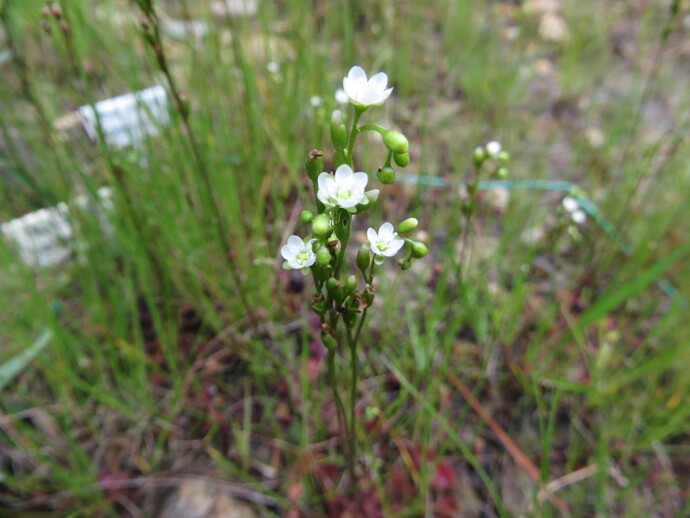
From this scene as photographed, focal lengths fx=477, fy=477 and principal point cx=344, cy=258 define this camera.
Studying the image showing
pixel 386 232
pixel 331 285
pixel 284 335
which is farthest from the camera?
pixel 284 335

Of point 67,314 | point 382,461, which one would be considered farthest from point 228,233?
point 382,461

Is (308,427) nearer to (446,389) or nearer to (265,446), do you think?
(265,446)

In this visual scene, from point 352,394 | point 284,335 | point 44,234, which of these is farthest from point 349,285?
point 44,234

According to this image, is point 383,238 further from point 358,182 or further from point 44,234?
point 44,234

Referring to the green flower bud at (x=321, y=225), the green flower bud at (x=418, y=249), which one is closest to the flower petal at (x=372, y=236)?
the green flower bud at (x=418, y=249)

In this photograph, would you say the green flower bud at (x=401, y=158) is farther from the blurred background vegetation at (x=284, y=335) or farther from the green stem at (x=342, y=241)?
the blurred background vegetation at (x=284, y=335)

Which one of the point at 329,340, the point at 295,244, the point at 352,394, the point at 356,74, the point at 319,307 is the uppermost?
the point at 356,74
